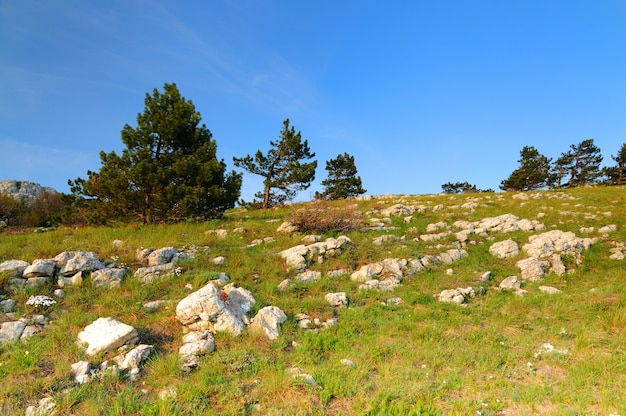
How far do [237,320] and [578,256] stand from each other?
11260mm

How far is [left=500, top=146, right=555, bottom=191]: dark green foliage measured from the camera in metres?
44.9

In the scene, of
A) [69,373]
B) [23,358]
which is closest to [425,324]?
[69,373]

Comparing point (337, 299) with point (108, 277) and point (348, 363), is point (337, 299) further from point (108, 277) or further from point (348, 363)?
point (108, 277)

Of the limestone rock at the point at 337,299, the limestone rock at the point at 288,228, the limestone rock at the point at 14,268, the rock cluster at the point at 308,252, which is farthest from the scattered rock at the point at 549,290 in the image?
the limestone rock at the point at 14,268

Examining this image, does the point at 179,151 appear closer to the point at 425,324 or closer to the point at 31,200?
the point at 425,324

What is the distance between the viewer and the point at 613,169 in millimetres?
45938

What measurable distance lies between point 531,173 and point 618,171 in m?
12.7

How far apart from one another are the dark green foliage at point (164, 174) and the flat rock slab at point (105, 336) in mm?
8915

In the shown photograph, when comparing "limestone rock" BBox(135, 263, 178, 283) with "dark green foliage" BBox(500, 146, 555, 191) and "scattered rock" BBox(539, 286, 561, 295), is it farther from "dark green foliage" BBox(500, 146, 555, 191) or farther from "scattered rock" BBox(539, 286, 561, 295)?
"dark green foliage" BBox(500, 146, 555, 191)

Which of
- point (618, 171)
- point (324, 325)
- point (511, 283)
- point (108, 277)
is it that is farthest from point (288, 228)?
point (618, 171)

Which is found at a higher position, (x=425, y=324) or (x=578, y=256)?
(x=578, y=256)

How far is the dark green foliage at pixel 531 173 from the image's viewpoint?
44.9m

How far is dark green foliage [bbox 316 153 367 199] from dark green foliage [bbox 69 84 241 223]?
24.8 metres

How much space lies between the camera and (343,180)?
40406mm
